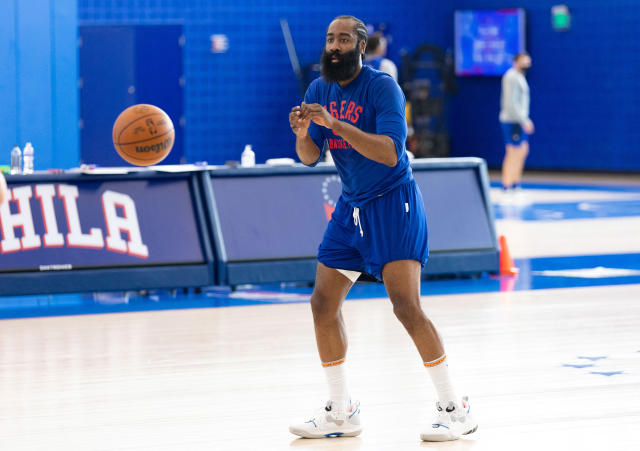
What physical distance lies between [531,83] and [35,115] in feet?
48.9

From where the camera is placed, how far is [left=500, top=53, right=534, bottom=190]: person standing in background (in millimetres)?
17984

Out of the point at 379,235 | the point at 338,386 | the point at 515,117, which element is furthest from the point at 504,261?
the point at 515,117

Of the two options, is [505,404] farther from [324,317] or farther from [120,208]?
[120,208]

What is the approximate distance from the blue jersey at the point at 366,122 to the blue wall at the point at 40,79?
6426mm

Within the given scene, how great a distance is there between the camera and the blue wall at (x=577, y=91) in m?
22.4

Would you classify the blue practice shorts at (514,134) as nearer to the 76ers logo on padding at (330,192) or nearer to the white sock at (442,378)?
the 76ers logo on padding at (330,192)

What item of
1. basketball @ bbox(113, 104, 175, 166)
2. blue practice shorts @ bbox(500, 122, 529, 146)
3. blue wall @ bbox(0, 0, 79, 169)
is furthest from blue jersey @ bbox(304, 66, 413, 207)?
blue practice shorts @ bbox(500, 122, 529, 146)

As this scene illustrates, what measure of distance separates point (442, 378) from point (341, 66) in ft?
4.70

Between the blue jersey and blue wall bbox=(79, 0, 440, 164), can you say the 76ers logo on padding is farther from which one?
blue wall bbox=(79, 0, 440, 164)

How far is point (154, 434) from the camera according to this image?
206 inches

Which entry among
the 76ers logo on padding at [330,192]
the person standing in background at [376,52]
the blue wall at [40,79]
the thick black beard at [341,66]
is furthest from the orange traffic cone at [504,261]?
the thick black beard at [341,66]

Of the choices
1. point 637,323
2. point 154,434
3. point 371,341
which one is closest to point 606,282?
point 637,323

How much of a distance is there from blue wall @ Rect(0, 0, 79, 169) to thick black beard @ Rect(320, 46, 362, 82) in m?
6.63

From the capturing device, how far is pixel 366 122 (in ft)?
16.3
